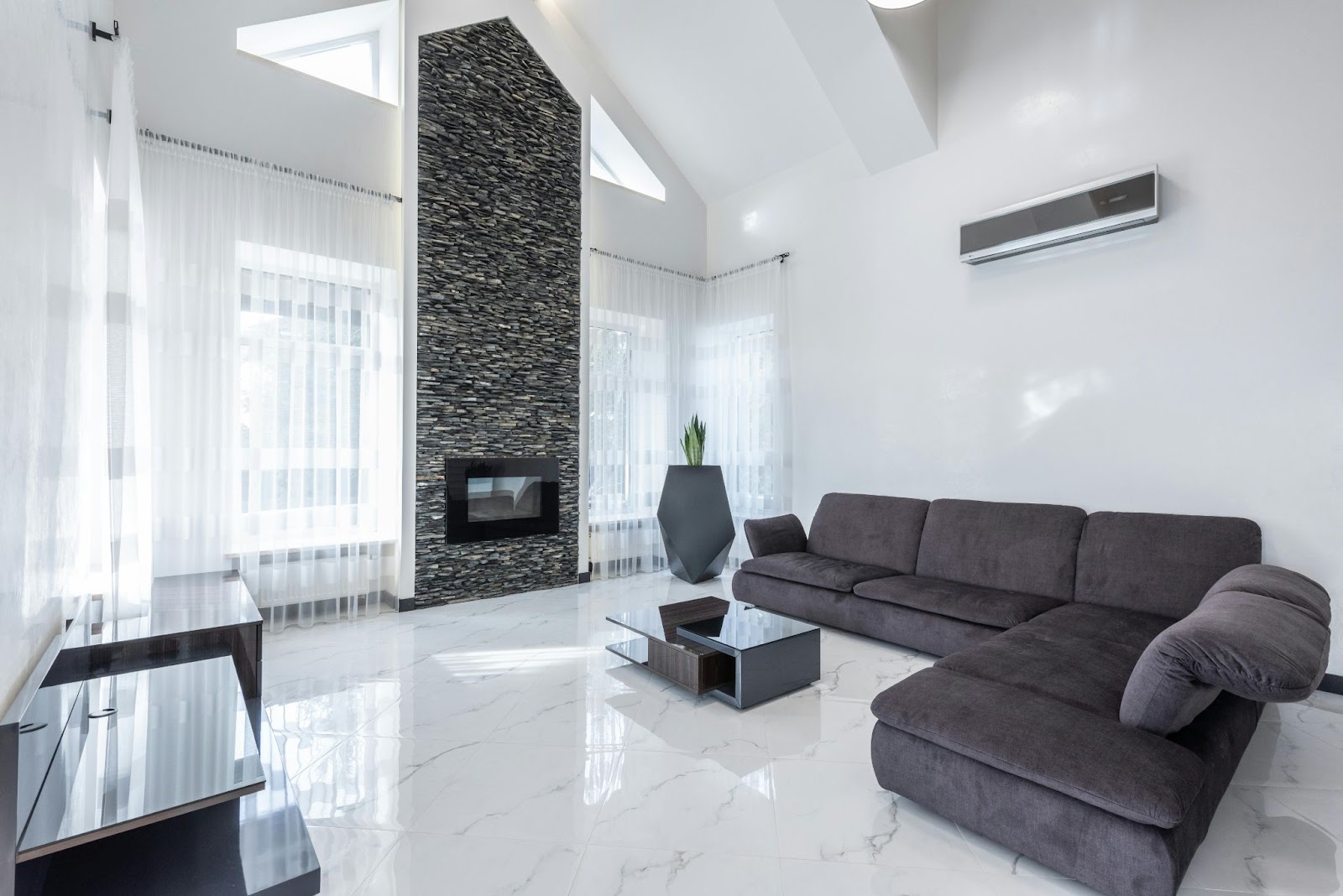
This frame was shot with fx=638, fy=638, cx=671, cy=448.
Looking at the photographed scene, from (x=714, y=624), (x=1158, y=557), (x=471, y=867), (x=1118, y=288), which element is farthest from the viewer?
(x=1118, y=288)

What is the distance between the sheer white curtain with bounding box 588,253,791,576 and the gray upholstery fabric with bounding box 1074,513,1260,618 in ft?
7.86

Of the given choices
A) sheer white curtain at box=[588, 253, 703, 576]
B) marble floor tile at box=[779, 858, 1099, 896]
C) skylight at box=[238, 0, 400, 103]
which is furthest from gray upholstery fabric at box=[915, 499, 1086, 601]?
skylight at box=[238, 0, 400, 103]

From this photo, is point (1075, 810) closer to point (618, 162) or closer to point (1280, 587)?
point (1280, 587)

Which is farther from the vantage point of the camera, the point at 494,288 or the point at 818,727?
the point at 494,288

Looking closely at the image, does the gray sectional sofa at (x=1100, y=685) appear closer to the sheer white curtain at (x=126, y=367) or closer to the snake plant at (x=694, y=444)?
the snake plant at (x=694, y=444)

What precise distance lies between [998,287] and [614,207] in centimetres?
314

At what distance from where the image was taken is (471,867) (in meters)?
1.70

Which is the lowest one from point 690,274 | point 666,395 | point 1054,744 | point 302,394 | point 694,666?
point 694,666

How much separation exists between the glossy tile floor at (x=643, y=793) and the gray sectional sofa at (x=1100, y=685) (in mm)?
176

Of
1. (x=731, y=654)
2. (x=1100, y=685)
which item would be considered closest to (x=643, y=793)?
(x=731, y=654)

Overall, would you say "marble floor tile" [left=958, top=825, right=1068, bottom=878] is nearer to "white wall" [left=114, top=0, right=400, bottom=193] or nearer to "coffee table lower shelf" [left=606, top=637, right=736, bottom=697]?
"coffee table lower shelf" [left=606, top=637, right=736, bottom=697]

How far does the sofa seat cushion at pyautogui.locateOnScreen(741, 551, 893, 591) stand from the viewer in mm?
3732

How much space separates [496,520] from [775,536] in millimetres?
2028

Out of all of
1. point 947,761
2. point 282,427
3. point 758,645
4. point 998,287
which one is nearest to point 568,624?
point 758,645
